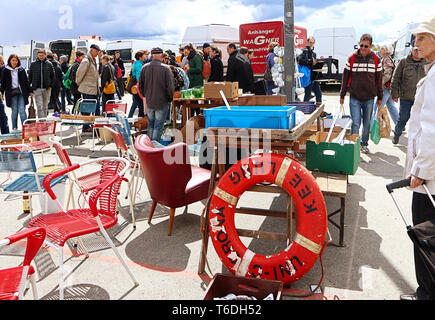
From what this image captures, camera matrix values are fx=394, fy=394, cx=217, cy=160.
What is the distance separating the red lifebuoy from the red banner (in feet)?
46.9

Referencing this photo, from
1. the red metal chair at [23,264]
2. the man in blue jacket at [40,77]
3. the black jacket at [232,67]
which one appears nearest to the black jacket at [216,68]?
the black jacket at [232,67]

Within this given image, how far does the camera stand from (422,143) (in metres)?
2.34

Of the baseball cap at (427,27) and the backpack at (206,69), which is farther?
the backpack at (206,69)

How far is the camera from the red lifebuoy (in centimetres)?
290

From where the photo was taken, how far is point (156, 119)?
288 inches

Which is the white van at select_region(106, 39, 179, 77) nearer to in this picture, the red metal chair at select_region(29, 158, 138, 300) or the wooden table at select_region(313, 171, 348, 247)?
the wooden table at select_region(313, 171, 348, 247)

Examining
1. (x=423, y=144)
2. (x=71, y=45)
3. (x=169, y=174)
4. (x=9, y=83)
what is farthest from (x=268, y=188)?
(x=71, y=45)

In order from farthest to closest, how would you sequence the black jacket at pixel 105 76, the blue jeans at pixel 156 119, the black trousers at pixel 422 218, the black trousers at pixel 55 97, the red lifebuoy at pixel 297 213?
the black trousers at pixel 55 97, the black jacket at pixel 105 76, the blue jeans at pixel 156 119, the red lifebuoy at pixel 297 213, the black trousers at pixel 422 218

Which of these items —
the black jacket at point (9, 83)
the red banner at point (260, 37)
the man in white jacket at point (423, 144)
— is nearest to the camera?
the man in white jacket at point (423, 144)

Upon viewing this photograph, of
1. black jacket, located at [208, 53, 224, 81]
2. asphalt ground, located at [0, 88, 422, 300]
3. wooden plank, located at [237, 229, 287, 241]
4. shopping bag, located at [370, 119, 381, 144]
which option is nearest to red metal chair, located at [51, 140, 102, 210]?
asphalt ground, located at [0, 88, 422, 300]

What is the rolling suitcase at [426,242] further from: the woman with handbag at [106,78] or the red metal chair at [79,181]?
the woman with handbag at [106,78]

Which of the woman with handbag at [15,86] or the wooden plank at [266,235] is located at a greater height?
the woman with handbag at [15,86]

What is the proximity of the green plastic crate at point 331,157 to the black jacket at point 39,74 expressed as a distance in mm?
8042

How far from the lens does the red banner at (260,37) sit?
16.4 meters
